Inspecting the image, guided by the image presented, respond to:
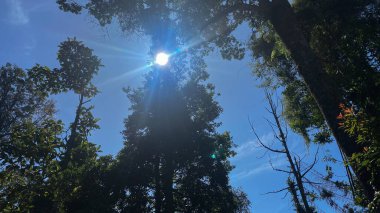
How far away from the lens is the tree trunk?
21.1ft

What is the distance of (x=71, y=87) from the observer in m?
8.20

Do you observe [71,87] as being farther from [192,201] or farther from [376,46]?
[192,201]

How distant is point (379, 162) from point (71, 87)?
7111mm

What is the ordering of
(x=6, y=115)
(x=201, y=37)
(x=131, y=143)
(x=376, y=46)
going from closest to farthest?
(x=376, y=46) < (x=201, y=37) < (x=6, y=115) < (x=131, y=143)

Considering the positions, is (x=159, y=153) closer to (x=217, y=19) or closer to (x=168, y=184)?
(x=168, y=184)

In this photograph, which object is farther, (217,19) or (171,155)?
(171,155)

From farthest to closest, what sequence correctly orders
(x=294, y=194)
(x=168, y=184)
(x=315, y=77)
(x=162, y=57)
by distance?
(x=168, y=184) → (x=162, y=57) → (x=294, y=194) → (x=315, y=77)

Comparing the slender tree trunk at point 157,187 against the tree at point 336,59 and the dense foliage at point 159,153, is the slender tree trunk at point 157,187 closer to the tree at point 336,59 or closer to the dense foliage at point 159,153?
the dense foliage at point 159,153

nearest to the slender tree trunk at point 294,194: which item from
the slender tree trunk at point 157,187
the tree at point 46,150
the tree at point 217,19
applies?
the tree at point 217,19

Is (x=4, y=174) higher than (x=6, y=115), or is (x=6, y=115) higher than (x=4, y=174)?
(x=6, y=115)

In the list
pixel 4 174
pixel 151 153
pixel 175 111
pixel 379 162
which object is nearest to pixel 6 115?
pixel 151 153

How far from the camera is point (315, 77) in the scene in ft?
24.7

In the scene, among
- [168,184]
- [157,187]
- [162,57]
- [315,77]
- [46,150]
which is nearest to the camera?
[46,150]

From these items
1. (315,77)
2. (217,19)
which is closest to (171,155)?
(217,19)
